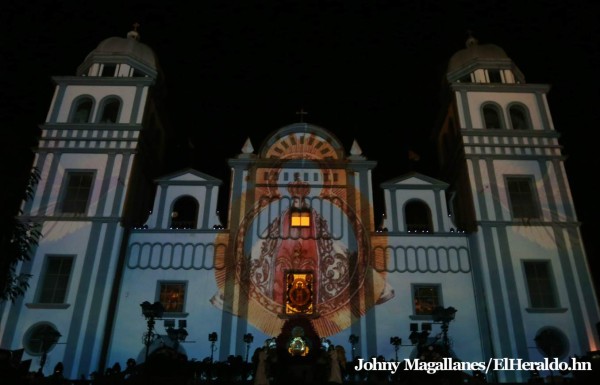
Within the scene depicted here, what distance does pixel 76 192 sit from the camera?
2388 cm

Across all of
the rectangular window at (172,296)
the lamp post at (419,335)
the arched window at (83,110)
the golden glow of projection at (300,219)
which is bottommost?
the lamp post at (419,335)

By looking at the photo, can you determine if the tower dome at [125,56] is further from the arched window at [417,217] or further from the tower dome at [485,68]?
the tower dome at [485,68]

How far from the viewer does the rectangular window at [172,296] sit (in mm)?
22125

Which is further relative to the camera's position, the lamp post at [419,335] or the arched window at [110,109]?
the arched window at [110,109]

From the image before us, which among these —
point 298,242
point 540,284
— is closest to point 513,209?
point 540,284

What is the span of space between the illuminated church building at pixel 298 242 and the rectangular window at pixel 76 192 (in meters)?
0.07

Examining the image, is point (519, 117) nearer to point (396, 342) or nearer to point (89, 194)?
point (396, 342)

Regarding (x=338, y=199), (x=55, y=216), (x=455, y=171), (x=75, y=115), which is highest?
(x=75, y=115)

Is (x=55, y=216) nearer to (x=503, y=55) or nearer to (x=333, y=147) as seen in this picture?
(x=333, y=147)

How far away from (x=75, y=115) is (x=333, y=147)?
13777mm

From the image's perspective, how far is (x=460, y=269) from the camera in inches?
907

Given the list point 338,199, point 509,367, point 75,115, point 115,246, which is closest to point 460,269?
point 509,367

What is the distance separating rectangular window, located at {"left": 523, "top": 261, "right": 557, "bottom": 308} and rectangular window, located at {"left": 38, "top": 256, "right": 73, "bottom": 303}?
20.1 meters

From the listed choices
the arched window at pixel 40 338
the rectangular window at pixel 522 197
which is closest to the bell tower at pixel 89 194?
the arched window at pixel 40 338
